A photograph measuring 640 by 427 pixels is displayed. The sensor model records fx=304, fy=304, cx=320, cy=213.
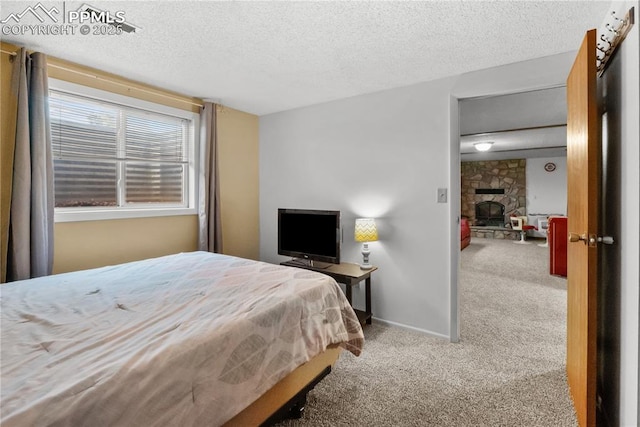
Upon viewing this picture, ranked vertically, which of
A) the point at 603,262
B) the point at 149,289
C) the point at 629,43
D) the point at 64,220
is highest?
the point at 629,43

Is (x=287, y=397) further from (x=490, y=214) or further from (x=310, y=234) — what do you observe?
(x=490, y=214)

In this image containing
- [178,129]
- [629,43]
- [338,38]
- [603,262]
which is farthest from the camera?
[178,129]

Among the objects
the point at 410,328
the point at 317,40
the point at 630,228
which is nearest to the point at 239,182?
the point at 317,40

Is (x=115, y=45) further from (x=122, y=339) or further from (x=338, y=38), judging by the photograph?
(x=122, y=339)

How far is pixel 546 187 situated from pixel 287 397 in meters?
9.40

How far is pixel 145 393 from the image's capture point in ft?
3.16

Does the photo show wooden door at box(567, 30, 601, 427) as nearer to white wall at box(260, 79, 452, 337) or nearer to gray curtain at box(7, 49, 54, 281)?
white wall at box(260, 79, 452, 337)

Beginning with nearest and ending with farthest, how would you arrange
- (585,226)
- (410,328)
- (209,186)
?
(585,226) < (410,328) < (209,186)

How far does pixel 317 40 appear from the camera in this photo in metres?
2.05

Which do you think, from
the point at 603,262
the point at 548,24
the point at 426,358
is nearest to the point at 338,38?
the point at 548,24

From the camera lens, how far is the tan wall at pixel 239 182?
363cm

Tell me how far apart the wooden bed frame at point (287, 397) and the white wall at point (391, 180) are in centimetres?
128

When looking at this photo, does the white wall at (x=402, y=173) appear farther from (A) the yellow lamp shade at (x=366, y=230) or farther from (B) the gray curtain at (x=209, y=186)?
(B) the gray curtain at (x=209, y=186)

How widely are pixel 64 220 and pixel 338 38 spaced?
2.52 metres
